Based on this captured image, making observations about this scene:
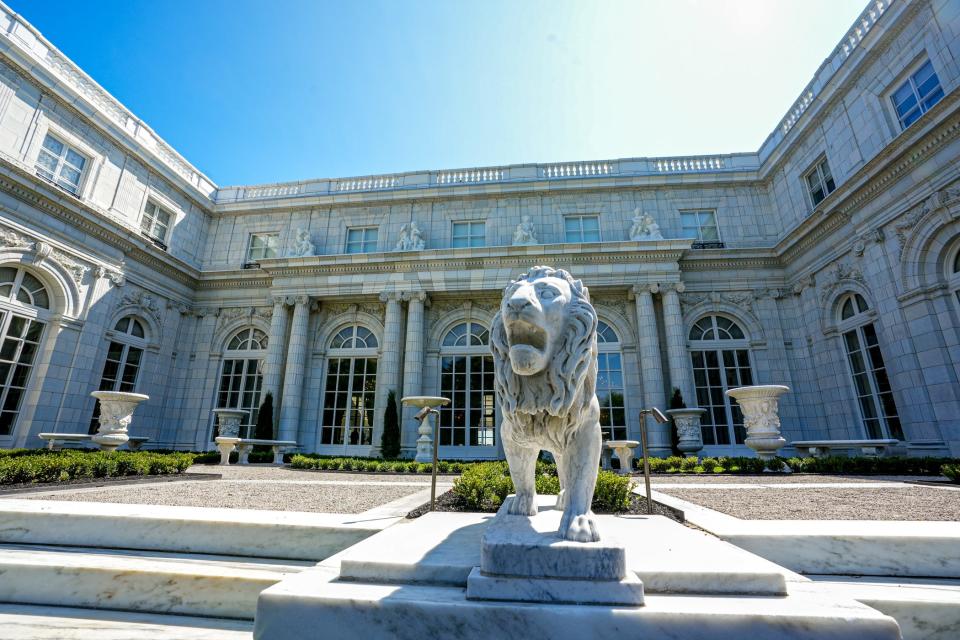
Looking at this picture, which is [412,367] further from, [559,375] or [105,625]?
[559,375]

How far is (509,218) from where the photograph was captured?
17.2m

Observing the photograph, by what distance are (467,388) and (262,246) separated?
11.5 metres

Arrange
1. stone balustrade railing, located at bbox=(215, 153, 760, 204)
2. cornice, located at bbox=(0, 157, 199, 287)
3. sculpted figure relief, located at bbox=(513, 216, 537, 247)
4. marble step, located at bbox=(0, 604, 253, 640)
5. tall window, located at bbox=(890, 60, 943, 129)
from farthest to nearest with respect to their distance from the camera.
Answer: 1. stone balustrade railing, located at bbox=(215, 153, 760, 204)
2. sculpted figure relief, located at bbox=(513, 216, 537, 247)
3. cornice, located at bbox=(0, 157, 199, 287)
4. tall window, located at bbox=(890, 60, 943, 129)
5. marble step, located at bbox=(0, 604, 253, 640)

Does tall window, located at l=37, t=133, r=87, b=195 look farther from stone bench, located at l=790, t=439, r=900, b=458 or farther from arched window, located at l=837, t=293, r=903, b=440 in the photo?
arched window, located at l=837, t=293, r=903, b=440

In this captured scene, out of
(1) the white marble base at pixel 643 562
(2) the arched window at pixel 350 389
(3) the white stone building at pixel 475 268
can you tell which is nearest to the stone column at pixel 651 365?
(3) the white stone building at pixel 475 268

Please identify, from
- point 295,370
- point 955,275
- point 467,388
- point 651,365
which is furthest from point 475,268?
point 955,275

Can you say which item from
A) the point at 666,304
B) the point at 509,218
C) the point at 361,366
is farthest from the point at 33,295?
the point at 666,304

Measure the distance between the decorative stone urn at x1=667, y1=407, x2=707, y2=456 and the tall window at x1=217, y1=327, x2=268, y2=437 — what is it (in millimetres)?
15290

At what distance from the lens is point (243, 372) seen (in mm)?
16875

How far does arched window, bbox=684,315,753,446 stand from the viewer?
14.1 m

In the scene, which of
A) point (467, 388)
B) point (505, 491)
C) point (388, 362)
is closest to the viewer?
point (505, 491)

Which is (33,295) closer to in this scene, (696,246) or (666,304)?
(666,304)

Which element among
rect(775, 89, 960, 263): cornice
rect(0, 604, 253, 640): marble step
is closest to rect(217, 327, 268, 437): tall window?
rect(0, 604, 253, 640): marble step

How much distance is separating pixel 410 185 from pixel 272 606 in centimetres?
1806
